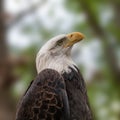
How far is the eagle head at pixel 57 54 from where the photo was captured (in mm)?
7098

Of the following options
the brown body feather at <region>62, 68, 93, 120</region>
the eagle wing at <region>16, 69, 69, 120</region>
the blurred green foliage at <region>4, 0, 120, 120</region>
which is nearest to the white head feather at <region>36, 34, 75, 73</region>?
the brown body feather at <region>62, 68, 93, 120</region>

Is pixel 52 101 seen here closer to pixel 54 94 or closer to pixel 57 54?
pixel 54 94

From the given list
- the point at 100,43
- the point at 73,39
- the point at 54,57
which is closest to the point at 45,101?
the point at 54,57

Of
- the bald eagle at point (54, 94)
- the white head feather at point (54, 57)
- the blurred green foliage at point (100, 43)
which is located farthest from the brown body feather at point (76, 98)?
the blurred green foliage at point (100, 43)

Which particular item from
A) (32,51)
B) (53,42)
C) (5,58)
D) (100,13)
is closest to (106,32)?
(100,13)

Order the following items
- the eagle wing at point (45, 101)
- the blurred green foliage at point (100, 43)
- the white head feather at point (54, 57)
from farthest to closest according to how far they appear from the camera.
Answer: the blurred green foliage at point (100, 43)
the white head feather at point (54, 57)
the eagle wing at point (45, 101)

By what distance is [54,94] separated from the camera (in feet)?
22.0

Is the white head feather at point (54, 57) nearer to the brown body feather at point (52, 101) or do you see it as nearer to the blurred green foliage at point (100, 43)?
the brown body feather at point (52, 101)

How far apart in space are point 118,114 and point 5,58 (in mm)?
3540

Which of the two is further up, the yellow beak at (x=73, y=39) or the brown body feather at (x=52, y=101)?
the yellow beak at (x=73, y=39)

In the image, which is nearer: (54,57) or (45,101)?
(45,101)

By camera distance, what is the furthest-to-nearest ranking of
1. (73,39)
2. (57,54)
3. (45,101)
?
(73,39) → (57,54) → (45,101)

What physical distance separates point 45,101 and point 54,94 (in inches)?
4.7

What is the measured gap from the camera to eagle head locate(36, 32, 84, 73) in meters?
7.10
